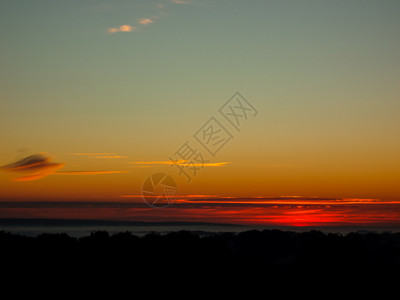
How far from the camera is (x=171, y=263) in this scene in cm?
2958

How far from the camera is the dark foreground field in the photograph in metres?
26.0

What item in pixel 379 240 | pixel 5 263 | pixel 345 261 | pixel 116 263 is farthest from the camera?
pixel 379 240

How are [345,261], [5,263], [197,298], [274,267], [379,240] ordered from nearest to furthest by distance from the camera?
[197,298] → [5,263] → [274,267] → [345,261] → [379,240]

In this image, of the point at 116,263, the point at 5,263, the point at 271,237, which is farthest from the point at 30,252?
the point at 271,237

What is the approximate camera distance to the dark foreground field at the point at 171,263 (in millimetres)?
26016

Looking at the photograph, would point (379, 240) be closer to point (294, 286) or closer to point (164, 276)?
point (294, 286)

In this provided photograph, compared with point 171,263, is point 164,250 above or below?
above

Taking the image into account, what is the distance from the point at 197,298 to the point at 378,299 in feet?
30.4

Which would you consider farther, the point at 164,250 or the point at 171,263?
the point at 164,250

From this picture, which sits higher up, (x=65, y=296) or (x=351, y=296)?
(x=65, y=296)

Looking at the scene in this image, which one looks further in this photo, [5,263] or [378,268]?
[378,268]

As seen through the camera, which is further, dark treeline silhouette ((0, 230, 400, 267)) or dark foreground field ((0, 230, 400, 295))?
dark treeline silhouette ((0, 230, 400, 267))

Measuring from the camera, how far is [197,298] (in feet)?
80.6

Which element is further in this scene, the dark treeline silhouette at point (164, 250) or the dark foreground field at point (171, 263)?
the dark treeline silhouette at point (164, 250)
